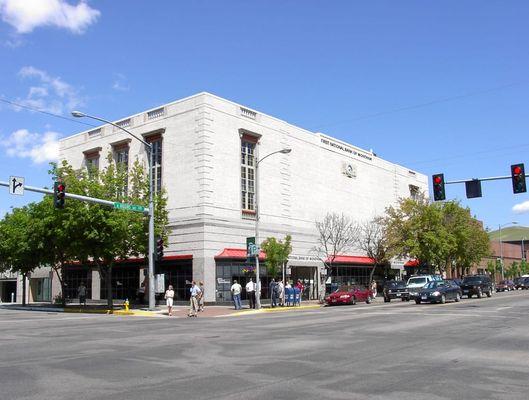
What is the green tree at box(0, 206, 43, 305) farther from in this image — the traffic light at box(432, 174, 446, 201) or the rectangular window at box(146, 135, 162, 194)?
the traffic light at box(432, 174, 446, 201)

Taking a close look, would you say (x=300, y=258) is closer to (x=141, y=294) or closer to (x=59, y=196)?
(x=141, y=294)

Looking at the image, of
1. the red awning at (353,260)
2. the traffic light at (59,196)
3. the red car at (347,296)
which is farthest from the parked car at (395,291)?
the traffic light at (59,196)

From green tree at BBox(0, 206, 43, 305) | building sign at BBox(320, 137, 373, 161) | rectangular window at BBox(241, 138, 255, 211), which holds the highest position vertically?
building sign at BBox(320, 137, 373, 161)

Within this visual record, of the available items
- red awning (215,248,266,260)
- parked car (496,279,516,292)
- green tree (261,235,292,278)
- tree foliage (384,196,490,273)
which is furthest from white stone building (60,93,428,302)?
parked car (496,279,516,292)

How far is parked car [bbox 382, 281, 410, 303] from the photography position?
43.9 metres

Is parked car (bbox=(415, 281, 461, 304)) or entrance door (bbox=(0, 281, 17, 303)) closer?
parked car (bbox=(415, 281, 461, 304))

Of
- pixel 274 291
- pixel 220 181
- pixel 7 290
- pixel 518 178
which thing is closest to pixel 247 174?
pixel 220 181

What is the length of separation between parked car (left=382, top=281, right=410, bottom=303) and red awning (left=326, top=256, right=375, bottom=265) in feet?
19.2

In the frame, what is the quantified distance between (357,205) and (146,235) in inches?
1083

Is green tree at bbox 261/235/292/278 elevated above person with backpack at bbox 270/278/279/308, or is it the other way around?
green tree at bbox 261/235/292/278

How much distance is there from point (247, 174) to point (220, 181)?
346 centimetres

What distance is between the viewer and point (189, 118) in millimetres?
41438

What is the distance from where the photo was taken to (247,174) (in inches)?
1736

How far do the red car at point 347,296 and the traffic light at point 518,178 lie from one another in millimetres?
17205
